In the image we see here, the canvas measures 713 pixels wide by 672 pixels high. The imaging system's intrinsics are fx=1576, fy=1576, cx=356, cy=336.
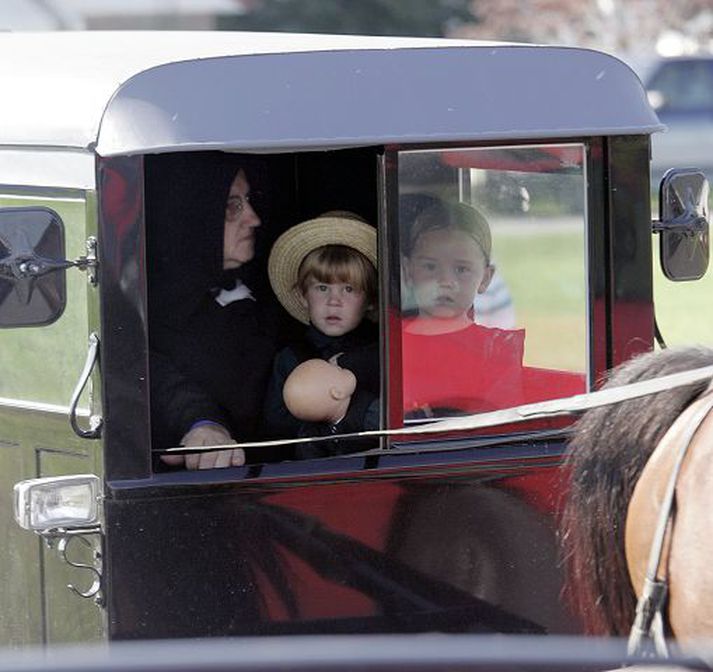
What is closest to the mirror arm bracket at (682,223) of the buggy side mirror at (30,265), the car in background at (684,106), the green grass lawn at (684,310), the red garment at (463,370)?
the red garment at (463,370)

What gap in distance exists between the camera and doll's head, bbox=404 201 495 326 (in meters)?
3.81

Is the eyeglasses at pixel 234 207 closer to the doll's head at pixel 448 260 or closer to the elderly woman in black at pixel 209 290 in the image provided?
the elderly woman in black at pixel 209 290

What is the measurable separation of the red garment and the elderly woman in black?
0.49 metres

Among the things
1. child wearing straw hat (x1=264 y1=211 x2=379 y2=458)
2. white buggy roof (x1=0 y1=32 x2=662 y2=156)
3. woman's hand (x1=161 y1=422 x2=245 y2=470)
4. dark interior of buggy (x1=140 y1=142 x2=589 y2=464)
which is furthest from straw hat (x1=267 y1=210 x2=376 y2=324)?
woman's hand (x1=161 y1=422 x2=245 y2=470)

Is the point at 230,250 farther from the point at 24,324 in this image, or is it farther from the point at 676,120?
the point at 676,120

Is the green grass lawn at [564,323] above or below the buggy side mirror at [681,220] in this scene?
below

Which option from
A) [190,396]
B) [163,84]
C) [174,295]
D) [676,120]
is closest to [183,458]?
[190,396]

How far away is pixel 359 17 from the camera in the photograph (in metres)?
26.7

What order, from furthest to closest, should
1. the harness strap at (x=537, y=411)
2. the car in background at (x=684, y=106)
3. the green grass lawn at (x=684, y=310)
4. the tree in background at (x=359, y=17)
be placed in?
the tree in background at (x=359, y=17) → the car in background at (x=684, y=106) → the green grass lawn at (x=684, y=310) → the harness strap at (x=537, y=411)

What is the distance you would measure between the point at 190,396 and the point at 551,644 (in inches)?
89.2

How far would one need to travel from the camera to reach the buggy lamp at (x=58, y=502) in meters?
3.45

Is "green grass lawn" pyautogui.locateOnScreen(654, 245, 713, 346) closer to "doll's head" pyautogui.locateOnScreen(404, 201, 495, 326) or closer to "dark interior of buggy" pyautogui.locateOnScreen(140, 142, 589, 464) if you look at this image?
"dark interior of buggy" pyautogui.locateOnScreen(140, 142, 589, 464)

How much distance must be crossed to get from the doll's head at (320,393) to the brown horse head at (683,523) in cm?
91

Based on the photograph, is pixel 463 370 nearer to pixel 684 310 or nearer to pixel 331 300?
pixel 331 300
